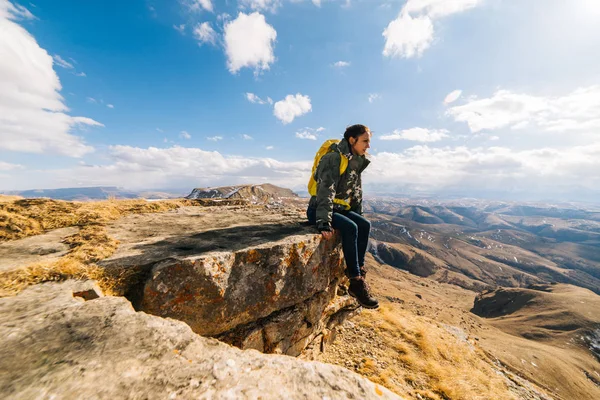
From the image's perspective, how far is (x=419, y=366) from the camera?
37.0ft

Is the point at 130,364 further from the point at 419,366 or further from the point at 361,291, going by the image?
the point at 419,366

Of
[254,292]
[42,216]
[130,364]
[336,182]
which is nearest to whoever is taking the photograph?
[130,364]

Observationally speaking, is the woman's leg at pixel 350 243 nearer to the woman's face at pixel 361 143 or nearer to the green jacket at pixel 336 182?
the green jacket at pixel 336 182

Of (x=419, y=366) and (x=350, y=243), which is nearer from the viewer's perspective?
(x=350, y=243)

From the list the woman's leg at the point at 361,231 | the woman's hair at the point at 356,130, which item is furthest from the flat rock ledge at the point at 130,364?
the woman's hair at the point at 356,130

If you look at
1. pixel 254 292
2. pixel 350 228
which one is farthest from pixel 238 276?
pixel 350 228

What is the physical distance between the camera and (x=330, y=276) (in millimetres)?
8930

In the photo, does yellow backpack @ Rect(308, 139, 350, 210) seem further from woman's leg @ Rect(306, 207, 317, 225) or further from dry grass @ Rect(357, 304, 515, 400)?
dry grass @ Rect(357, 304, 515, 400)

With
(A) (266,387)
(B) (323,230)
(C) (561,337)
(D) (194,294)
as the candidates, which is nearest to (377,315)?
(B) (323,230)

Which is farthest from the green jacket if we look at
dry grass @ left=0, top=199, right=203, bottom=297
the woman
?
dry grass @ left=0, top=199, right=203, bottom=297

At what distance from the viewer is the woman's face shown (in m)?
8.02

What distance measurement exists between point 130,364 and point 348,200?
7.22m

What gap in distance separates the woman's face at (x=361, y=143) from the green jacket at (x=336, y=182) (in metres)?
0.17

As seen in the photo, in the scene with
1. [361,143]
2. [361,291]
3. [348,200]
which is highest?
[361,143]
